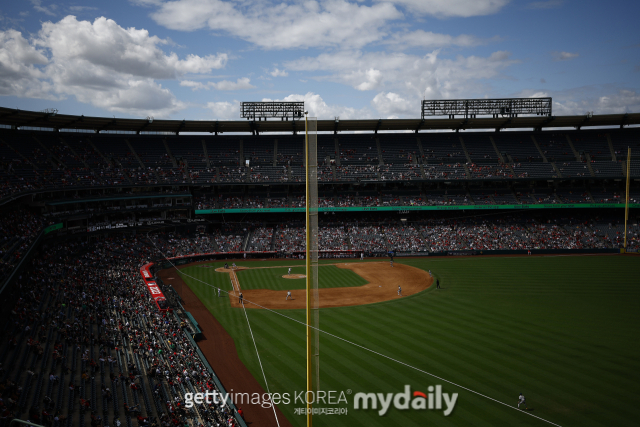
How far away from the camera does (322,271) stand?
4062cm

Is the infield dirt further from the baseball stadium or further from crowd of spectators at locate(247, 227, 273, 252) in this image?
crowd of spectators at locate(247, 227, 273, 252)

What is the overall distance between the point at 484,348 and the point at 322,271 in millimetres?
22335

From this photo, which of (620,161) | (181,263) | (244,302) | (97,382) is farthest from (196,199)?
(620,161)

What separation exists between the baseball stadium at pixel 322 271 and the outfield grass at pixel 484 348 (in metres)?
0.14

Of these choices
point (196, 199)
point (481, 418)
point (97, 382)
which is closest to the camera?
point (481, 418)

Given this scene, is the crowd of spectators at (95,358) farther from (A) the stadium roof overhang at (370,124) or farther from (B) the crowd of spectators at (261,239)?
(A) the stadium roof overhang at (370,124)

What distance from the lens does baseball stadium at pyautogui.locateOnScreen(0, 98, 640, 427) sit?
15453 millimetres

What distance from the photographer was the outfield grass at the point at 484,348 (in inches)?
580

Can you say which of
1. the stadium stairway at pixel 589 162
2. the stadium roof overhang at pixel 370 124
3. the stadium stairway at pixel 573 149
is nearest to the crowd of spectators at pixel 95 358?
the stadium roof overhang at pixel 370 124

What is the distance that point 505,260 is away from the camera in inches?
1754

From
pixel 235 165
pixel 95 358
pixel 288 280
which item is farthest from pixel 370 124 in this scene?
pixel 95 358

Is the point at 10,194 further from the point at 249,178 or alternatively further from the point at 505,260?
the point at 505,260

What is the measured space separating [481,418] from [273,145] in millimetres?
52505

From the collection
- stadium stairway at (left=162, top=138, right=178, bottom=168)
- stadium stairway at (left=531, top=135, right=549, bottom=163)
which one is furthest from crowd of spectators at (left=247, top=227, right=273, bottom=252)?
stadium stairway at (left=531, top=135, right=549, bottom=163)
